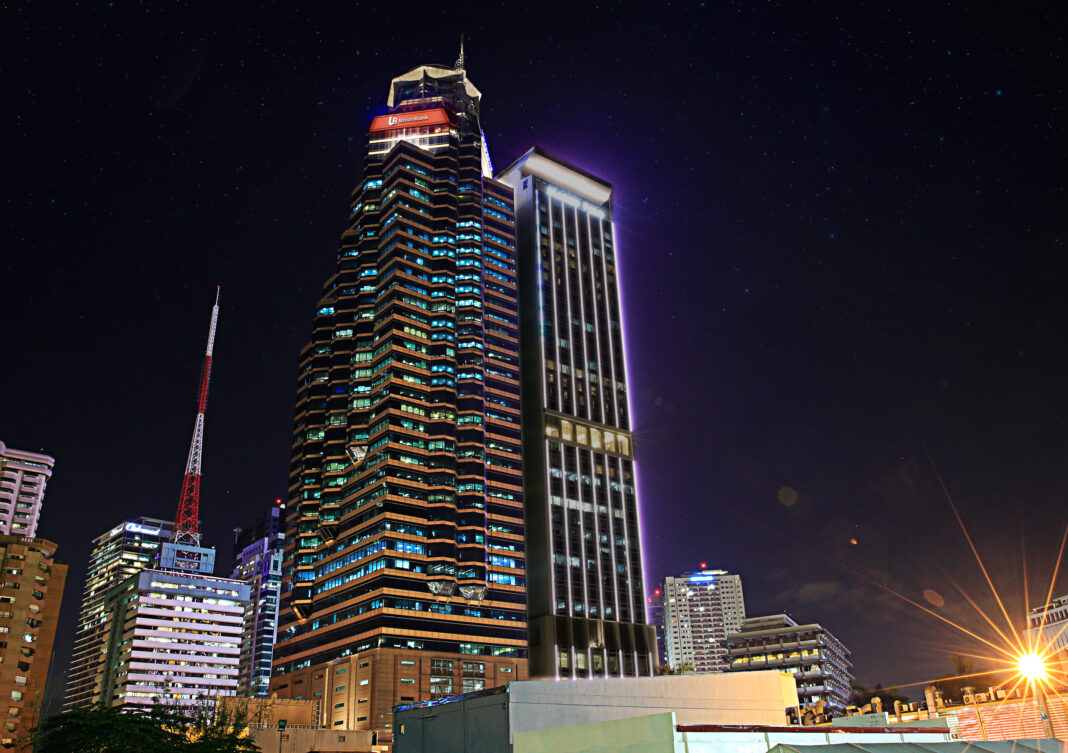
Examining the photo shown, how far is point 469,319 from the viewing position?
7274 inches

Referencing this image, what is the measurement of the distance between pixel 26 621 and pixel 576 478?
102 meters

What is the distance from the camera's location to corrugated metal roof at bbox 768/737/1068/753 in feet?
116

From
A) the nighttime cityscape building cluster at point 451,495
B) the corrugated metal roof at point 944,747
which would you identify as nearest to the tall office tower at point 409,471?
the nighttime cityscape building cluster at point 451,495

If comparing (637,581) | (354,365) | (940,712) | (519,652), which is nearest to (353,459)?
(354,365)

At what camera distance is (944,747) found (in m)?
37.8

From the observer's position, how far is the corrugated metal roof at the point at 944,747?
35.3 m

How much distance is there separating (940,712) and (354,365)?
478 ft

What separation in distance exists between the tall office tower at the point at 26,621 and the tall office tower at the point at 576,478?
85297mm

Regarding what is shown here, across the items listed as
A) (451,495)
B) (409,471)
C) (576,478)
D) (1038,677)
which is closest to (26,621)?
(409,471)

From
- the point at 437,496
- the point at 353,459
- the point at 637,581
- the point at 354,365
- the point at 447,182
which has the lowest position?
the point at 637,581

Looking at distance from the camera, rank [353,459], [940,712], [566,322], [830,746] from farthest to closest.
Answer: [566,322]
[353,459]
[940,712]
[830,746]

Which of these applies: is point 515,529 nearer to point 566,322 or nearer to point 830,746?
point 566,322

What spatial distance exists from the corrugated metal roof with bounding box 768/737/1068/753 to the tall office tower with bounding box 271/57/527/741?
117 metres

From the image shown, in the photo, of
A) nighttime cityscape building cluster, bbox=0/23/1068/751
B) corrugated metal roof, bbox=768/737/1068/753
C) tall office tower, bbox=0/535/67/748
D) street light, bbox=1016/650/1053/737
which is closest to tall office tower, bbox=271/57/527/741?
nighttime cityscape building cluster, bbox=0/23/1068/751
